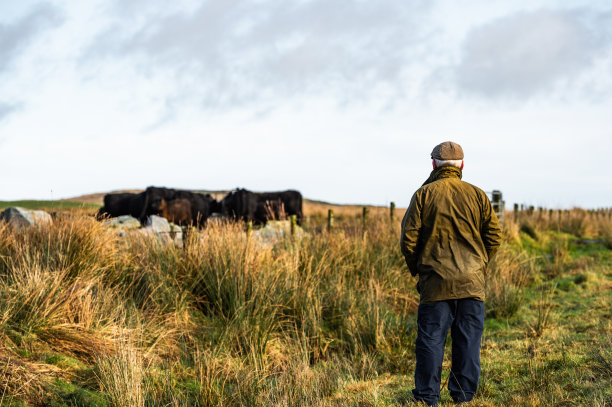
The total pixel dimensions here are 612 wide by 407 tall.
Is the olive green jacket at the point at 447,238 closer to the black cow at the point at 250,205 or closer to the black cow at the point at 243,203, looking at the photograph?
the black cow at the point at 250,205

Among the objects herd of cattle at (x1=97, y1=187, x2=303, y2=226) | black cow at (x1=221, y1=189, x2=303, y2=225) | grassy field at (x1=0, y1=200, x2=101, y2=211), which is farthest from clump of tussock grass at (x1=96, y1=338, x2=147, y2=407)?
black cow at (x1=221, y1=189, x2=303, y2=225)

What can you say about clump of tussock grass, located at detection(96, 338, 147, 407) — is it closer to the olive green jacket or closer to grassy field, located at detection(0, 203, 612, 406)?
grassy field, located at detection(0, 203, 612, 406)

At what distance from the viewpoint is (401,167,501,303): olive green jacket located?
4.02 m

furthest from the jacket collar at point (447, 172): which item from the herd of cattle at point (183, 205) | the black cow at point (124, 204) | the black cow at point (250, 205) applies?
the black cow at point (124, 204)

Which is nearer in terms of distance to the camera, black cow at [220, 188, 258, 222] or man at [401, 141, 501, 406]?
man at [401, 141, 501, 406]

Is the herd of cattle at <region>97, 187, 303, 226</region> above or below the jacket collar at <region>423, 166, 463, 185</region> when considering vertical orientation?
below

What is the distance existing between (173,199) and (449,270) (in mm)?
19421

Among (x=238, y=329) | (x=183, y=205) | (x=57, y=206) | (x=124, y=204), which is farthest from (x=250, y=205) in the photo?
(x=238, y=329)

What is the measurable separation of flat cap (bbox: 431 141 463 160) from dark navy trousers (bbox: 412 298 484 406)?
1145mm

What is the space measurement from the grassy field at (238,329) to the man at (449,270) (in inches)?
12.3

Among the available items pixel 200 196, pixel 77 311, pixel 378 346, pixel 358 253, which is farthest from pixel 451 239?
pixel 200 196

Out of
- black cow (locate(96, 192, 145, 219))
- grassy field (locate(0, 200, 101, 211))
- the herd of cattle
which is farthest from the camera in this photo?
black cow (locate(96, 192, 145, 219))

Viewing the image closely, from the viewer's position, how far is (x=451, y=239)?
4.11 m

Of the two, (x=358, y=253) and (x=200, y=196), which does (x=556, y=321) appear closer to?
(x=358, y=253)
